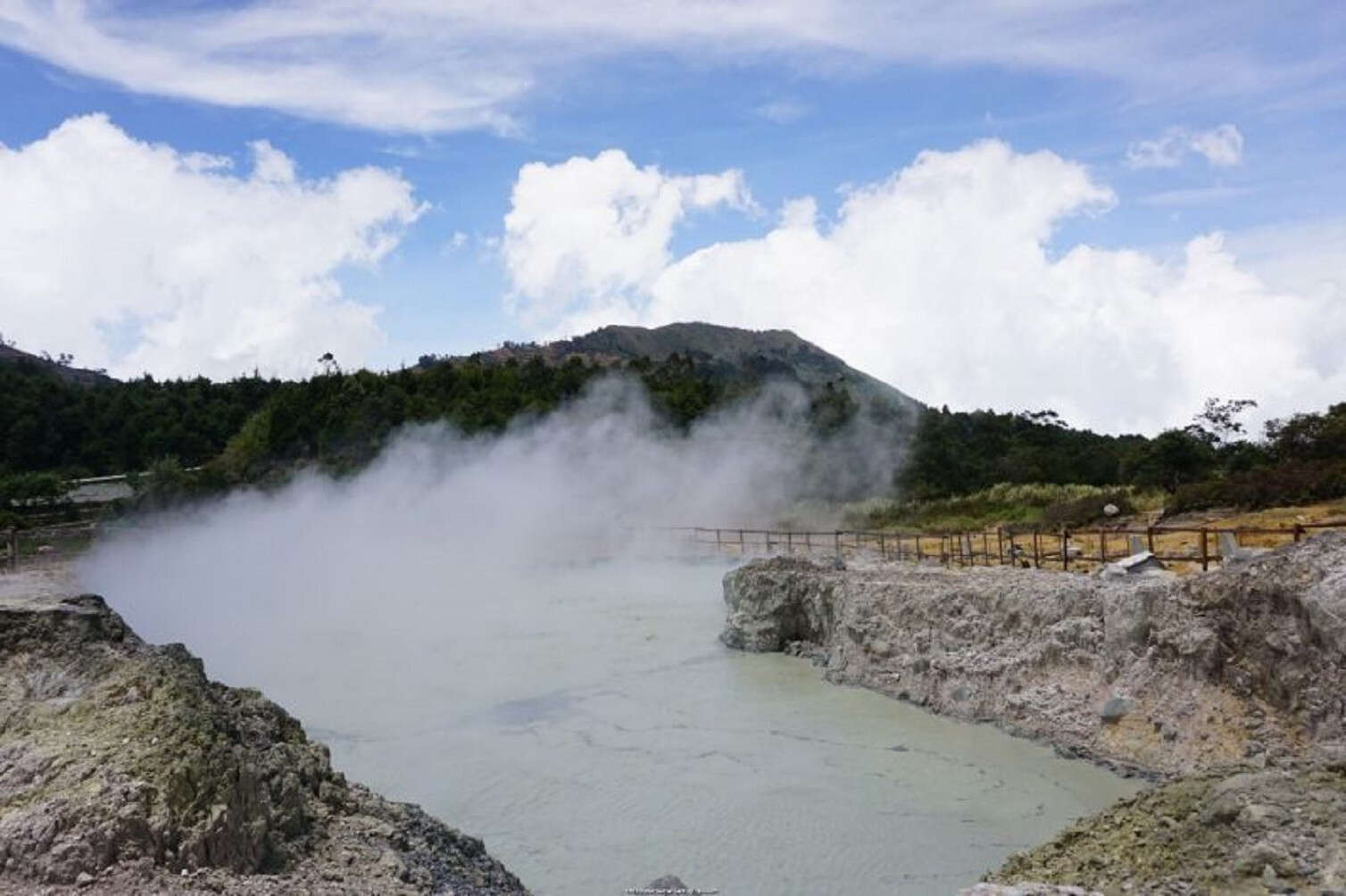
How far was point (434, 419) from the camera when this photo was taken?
5119cm

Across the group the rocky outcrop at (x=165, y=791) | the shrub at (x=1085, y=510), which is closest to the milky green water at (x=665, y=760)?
the rocky outcrop at (x=165, y=791)

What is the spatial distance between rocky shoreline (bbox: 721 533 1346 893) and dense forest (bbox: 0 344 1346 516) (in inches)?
840

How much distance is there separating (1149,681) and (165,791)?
401 inches

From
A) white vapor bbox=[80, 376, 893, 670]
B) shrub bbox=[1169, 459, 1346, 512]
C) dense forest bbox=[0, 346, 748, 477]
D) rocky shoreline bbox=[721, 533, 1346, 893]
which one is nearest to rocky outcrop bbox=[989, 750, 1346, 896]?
rocky shoreline bbox=[721, 533, 1346, 893]

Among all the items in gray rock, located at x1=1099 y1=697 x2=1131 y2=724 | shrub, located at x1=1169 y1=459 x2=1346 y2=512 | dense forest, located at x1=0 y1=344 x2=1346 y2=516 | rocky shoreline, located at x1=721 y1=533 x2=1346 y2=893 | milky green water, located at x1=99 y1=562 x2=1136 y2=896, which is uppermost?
dense forest, located at x1=0 y1=344 x2=1346 y2=516

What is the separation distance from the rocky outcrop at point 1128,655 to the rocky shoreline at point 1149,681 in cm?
2

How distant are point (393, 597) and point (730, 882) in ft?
73.5

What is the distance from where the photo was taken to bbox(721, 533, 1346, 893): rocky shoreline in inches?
264

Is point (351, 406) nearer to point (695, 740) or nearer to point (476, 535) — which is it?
point (476, 535)

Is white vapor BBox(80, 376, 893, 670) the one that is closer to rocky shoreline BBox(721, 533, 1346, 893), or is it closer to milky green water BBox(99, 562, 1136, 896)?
milky green water BBox(99, 562, 1136, 896)

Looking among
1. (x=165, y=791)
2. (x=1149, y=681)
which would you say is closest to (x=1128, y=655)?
(x=1149, y=681)

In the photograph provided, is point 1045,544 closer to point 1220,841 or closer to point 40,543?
point 1220,841

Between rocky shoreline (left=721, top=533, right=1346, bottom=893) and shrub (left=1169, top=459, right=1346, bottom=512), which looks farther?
shrub (left=1169, top=459, right=1346, bottom=512)

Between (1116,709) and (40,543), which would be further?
(40,543)
